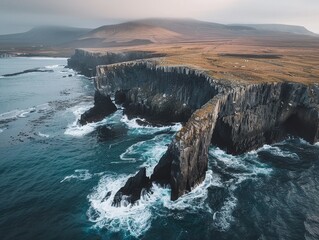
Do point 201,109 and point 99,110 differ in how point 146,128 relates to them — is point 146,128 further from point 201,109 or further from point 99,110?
point 201,109

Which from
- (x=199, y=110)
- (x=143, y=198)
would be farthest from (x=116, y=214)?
(x=199, y=110)

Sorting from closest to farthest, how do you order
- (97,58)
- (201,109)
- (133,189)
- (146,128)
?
(133,189), (201,109), (146,128), (97,58)

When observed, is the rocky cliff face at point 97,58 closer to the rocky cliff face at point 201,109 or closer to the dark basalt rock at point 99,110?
the rocky cliff face at point 201,109

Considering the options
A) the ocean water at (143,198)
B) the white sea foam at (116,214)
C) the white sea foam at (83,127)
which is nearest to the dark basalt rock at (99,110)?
the white sea foam at (83,127)

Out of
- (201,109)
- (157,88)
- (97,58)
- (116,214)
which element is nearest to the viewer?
(116,214)

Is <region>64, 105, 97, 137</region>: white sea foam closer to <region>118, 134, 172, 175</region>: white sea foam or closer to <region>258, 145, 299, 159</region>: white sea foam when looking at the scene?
<region>118, 134, 172, 175</region>: white sea foam

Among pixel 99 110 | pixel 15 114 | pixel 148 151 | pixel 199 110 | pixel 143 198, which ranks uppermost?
pixel 199 110

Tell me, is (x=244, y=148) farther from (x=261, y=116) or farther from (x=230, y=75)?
(x=230, y=75)
